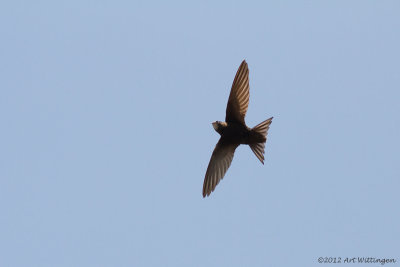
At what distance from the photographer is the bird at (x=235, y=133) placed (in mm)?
4836

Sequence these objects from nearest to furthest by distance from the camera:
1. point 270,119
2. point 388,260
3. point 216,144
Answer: point 388,260
point 270,119
point 216,144

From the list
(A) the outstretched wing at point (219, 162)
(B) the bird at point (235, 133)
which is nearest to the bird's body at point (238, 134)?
(B) the bird at point (235, 133)

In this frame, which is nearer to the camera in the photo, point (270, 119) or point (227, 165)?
point (270, 119)

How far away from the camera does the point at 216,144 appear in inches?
211

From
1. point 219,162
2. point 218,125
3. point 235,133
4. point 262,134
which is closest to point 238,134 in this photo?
point 235,133

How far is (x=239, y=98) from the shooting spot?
4957mm

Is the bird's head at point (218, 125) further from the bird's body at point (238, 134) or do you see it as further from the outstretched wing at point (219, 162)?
the outstretched wing at point (219, 162)

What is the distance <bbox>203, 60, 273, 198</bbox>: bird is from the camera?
484 centimetres

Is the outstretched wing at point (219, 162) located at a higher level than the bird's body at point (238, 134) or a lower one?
lower

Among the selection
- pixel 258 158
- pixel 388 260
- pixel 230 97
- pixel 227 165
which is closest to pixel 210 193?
pixel 227 165

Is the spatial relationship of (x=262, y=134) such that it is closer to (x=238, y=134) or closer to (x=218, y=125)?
(x=238, y=134)

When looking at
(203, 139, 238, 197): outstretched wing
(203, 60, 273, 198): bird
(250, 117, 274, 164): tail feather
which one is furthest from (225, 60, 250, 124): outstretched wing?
(203, 139, 238, 197): outstretched wing

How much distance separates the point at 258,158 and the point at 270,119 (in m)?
0.43

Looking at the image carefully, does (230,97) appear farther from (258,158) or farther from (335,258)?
(335,258)
